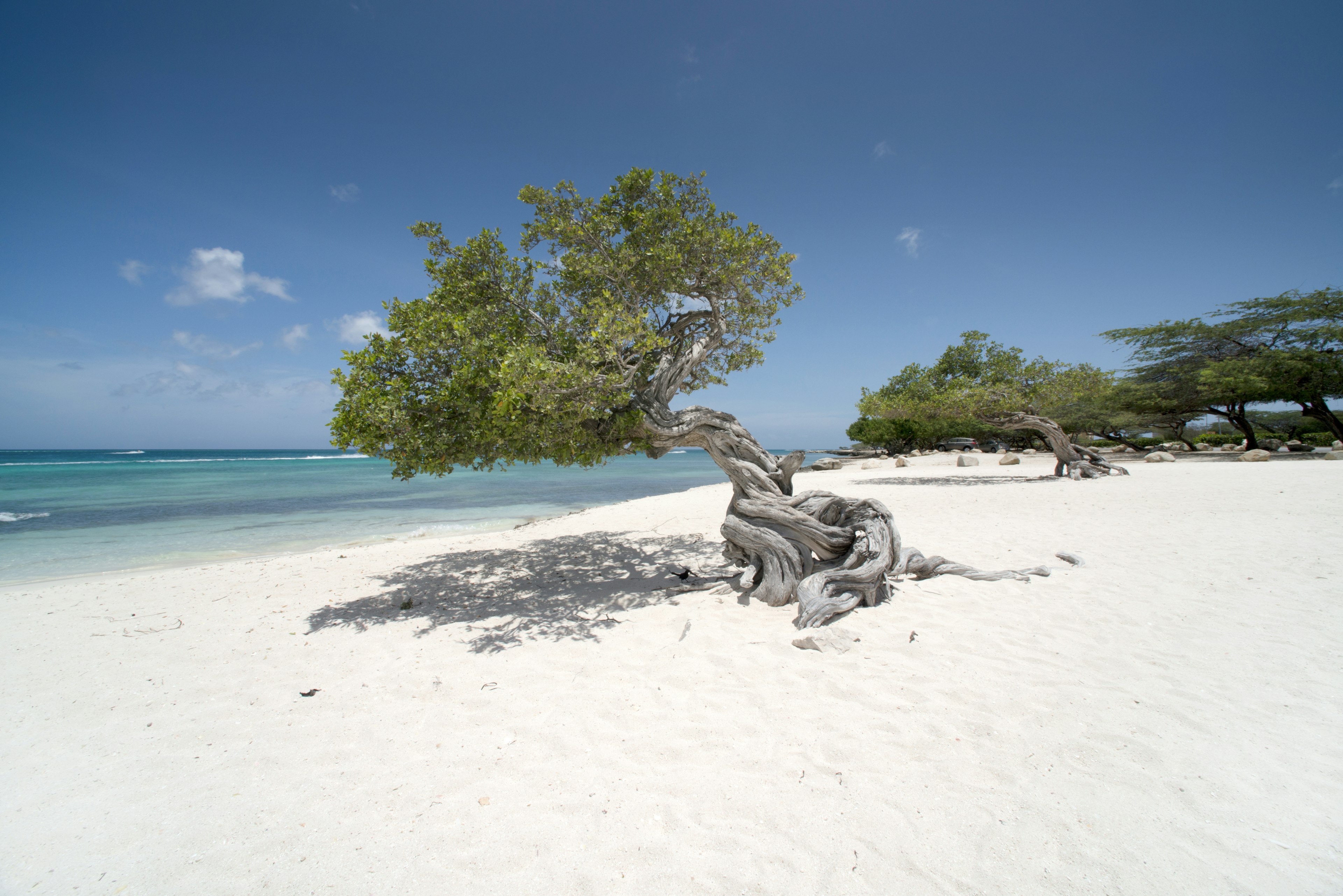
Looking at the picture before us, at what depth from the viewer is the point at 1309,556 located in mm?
6676

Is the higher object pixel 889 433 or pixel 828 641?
pixel 889 433

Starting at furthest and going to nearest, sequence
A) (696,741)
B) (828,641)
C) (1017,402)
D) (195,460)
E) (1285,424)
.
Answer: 1. (195,460)
2. (1285,424)
3. (1017,402)
4. (828,641)
5. (696,741)

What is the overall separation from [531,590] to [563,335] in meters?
3.96

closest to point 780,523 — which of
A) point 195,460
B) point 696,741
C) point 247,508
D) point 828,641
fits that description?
point 828,641

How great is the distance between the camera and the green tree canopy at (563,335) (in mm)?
5816

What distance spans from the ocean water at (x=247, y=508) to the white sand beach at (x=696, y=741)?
221 inches

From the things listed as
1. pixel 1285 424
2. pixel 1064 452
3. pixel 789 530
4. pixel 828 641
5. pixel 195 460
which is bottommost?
pixel 828 641

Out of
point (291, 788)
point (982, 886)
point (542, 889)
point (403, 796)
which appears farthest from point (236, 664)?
point (982, 886)

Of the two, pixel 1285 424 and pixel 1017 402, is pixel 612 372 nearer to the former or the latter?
pixel 1017 402

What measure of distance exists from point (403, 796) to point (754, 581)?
4.66 m

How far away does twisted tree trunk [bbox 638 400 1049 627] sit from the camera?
607 cm

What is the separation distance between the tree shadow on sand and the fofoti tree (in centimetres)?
182

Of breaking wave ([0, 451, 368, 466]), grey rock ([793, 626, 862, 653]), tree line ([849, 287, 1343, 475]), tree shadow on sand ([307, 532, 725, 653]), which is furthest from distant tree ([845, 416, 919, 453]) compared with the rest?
breaking wave ([0, 451, 368, 466])

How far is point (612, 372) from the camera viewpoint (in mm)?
6398
